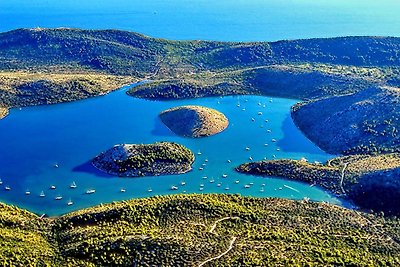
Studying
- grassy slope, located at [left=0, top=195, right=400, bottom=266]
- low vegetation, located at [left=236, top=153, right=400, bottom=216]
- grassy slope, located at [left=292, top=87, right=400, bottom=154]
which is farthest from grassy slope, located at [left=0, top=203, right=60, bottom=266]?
grassy slope, located at [left=292, top=87, right=400, bottom=154]

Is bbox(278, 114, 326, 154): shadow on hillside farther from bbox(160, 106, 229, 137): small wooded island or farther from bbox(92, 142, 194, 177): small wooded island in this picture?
bbox(92, 142, 194, 177): small wooded island

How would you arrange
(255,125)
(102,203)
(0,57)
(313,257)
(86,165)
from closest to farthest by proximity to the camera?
(313,257) → (102,203) → (86,165) → (255,125) → (0,57)

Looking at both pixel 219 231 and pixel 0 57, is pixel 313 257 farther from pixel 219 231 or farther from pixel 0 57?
pixel 0 57

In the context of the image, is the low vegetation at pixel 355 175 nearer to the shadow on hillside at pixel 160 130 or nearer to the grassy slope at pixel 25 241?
the shadow on hillside at pixel 160 130

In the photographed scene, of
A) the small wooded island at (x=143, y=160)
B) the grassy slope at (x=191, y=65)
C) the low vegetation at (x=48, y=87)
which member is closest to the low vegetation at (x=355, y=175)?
the small wooded island at (x=143, y=160)

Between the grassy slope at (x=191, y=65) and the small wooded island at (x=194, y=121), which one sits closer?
the small wooded island at (x=194, y=121)

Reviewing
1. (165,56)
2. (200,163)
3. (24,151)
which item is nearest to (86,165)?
(24,151)
